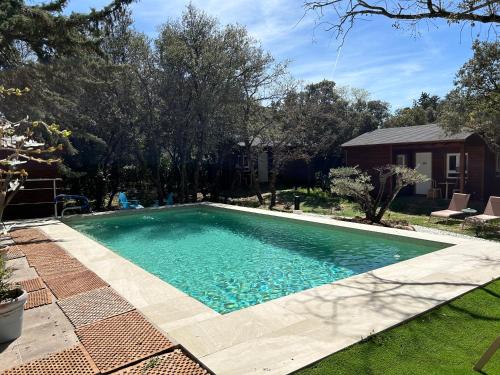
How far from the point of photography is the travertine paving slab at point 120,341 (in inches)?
121

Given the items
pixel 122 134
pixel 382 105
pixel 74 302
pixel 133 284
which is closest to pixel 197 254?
pixel 133 284

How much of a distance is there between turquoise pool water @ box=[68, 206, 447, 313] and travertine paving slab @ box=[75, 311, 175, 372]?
172 centimetres

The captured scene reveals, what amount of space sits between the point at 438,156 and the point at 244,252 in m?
13.0

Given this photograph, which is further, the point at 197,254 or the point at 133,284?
the point at 197,254

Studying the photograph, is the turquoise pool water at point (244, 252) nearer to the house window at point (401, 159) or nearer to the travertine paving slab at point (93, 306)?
the travertine paving slab at point (93, 306)

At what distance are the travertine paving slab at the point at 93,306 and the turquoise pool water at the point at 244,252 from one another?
1.45 meters

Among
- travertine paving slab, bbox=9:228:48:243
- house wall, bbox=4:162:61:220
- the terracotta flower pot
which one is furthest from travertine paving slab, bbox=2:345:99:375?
A: house wall, bbox=4:162:61:220

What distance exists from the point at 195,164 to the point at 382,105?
25.8 m

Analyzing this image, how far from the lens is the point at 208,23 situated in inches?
583

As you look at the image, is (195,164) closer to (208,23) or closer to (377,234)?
(208,23)

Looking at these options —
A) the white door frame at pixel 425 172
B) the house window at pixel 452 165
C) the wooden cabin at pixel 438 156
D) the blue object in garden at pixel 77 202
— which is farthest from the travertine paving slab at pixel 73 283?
the house window at pixel 452 165

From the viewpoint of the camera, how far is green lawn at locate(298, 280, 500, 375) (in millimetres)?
2873

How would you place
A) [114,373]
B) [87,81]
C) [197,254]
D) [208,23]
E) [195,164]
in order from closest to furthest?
[114,373]
[197,254]
[87,81]
[208,23]
[195,164]

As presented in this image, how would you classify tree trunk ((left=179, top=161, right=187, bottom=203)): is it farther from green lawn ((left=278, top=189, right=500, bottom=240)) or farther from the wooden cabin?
the wooden cabin
